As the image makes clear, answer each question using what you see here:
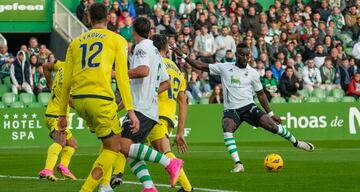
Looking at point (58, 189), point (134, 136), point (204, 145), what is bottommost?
point (204, 145)

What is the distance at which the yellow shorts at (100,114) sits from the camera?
11719mm

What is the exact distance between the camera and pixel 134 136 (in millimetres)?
12719

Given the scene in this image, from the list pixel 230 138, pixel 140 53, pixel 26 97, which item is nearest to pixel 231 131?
pixel 230 138

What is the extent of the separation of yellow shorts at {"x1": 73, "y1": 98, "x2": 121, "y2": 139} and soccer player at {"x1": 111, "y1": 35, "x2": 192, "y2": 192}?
69.9 inches

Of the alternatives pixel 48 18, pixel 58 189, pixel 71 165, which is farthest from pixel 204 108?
pixel 58 189

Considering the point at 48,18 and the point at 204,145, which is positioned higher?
the point at 48,18

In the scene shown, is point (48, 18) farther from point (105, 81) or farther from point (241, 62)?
point (105, 81)

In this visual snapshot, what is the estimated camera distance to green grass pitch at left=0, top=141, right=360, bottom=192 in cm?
1484

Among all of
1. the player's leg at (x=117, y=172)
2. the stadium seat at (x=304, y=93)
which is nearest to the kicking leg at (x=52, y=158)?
the player's leg at (x=117, y=172)

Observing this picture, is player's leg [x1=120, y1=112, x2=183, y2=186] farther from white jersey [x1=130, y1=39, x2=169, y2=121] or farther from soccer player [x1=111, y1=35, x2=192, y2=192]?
soccer player [x1=111, y1=35, x2=192, y2=192]

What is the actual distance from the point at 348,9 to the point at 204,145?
1087cm

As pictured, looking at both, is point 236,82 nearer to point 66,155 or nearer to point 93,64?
point 66,155

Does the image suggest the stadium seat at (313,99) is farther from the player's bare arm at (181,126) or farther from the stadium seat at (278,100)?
the player's bare arm at (181,126)

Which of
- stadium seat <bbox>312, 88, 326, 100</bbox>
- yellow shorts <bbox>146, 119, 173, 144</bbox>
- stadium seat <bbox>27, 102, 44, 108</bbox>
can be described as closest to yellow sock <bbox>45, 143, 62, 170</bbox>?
yellow shorts <bbox>146, 119, 173, 144</bbox>
